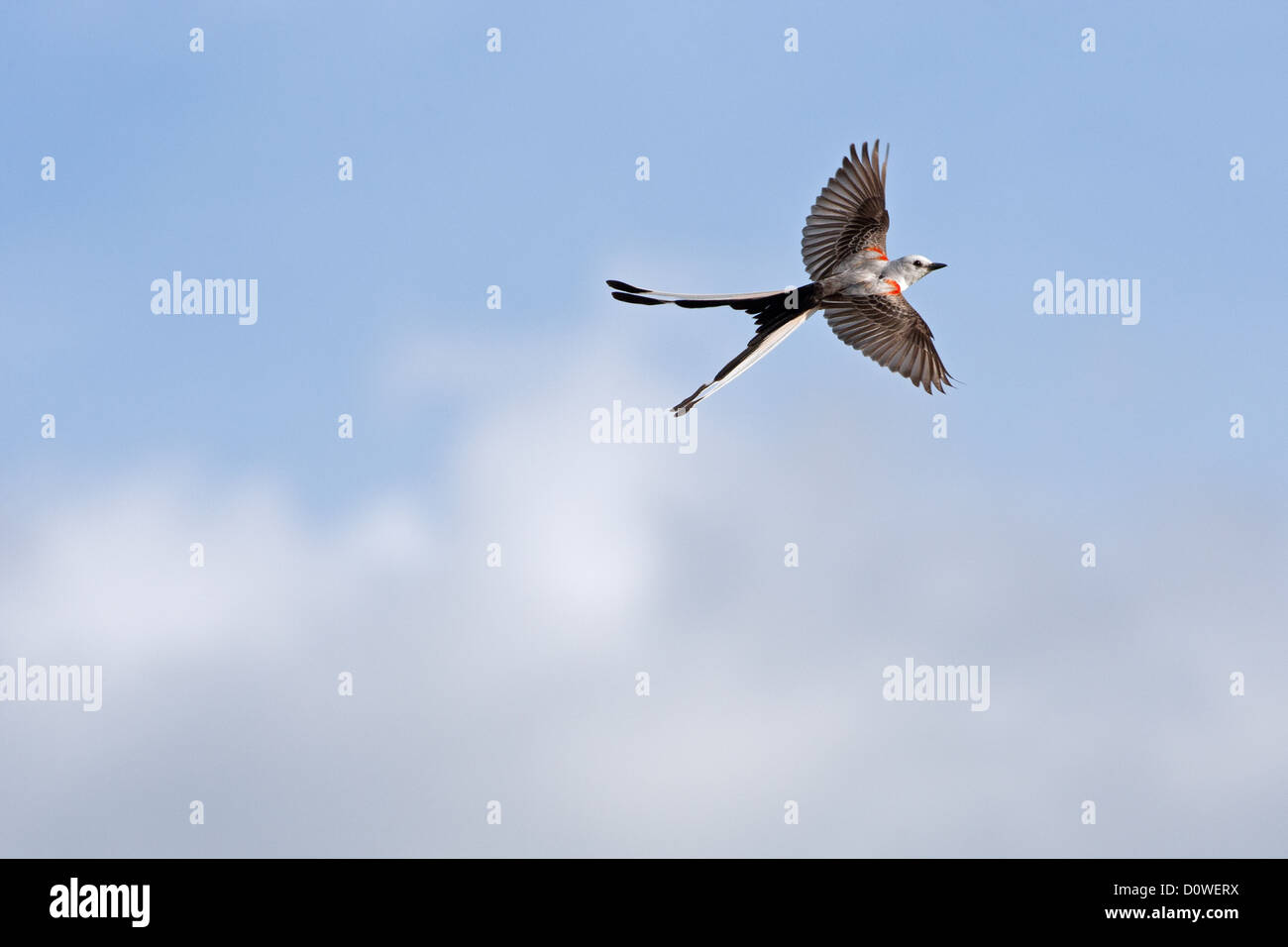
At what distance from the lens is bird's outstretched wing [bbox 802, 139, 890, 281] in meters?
10.7

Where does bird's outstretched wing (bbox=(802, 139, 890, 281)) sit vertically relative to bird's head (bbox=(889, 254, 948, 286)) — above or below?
above

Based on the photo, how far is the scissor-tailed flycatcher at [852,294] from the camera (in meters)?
9.57

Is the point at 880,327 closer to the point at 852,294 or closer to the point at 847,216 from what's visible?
the point at 852,294

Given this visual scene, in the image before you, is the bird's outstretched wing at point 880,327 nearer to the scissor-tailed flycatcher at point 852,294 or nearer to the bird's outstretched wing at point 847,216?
the scissor-tailed flycatcher at point 852,294

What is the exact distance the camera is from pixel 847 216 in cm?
1077

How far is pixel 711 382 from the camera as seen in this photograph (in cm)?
900

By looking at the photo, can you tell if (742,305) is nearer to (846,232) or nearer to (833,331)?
(833,331)

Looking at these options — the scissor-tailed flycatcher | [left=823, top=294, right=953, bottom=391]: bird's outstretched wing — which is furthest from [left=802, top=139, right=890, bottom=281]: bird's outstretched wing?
[left=823, top=294, right=953, bottom=391]: bird's outstretched wing

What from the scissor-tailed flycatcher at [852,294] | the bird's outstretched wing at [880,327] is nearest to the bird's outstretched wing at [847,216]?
the scissor-tailed flycatcher at [852,294]

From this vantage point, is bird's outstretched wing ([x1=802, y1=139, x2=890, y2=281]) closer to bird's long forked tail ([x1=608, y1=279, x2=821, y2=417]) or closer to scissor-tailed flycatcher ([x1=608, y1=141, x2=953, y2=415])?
scissor-tailed flycatcher ([x1=608, y1=141, x2=953, y2=415])

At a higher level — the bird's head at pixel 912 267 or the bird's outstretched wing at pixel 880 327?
the bird's head at pixel 912 267

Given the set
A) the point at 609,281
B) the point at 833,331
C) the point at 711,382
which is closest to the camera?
the point at 711,382
